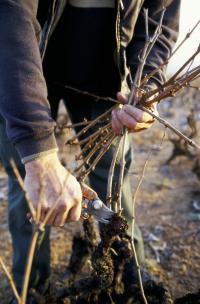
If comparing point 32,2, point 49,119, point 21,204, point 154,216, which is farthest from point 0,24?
point 154,216

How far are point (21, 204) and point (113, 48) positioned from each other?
3.41 ft

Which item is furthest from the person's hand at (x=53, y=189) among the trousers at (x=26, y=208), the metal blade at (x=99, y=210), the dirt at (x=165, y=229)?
the trousers at (x=26, y=208)

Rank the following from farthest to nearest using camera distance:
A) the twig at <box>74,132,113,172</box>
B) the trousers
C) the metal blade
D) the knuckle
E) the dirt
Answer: the dirt < the trousers < the twig at <box>74,132,113,172</box> < the metal blade < the knuckle

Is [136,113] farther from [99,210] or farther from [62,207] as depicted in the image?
[62,207]

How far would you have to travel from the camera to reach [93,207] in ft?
5.79

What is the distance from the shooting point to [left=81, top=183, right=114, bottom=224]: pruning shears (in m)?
1.76

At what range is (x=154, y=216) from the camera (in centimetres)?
361

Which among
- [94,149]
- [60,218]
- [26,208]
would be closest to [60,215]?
[60,218]

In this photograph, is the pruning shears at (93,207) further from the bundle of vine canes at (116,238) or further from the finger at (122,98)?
the finger at (122,98)

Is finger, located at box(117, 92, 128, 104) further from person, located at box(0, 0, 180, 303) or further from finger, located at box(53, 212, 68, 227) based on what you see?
finger, located at box(53, 212, 68, 227)

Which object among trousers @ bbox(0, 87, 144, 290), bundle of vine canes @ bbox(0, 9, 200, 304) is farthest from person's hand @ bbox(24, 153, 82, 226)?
trousers @ bbox(0, 87, 144, 290)

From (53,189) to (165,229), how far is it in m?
2.12

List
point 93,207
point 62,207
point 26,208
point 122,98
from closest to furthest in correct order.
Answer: point 62,207, point 93,207, point 122,98, point 26,208

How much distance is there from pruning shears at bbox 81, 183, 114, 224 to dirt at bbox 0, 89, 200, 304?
33cm
